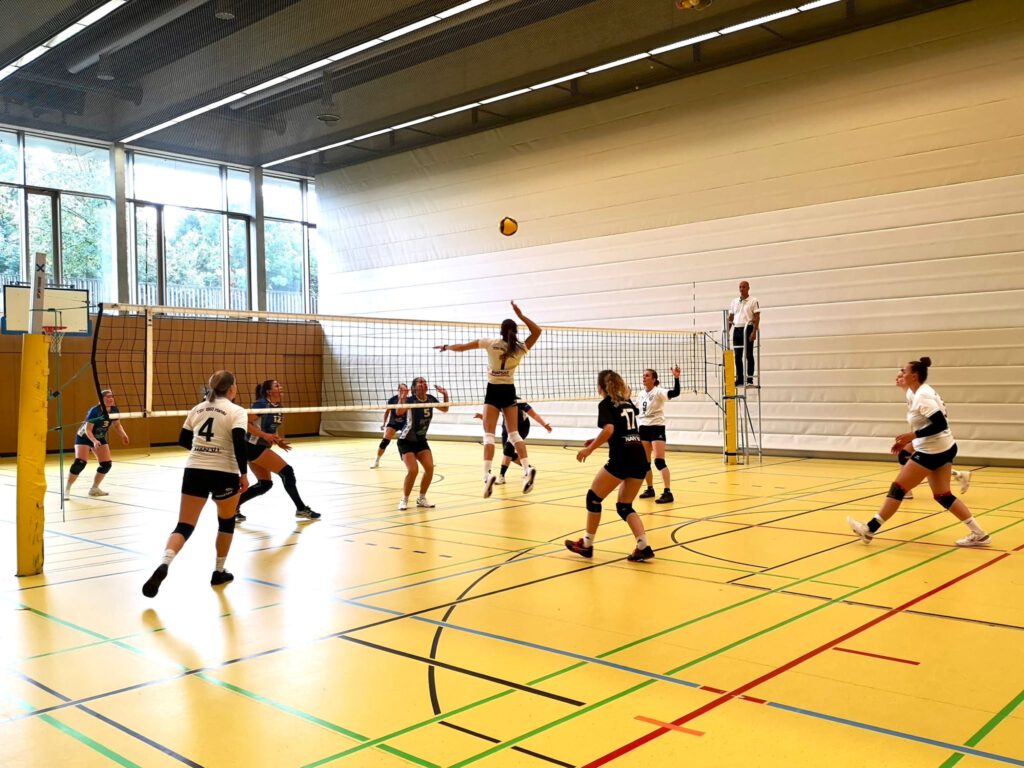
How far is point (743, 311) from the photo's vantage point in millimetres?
14383

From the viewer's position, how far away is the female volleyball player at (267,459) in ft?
28.5

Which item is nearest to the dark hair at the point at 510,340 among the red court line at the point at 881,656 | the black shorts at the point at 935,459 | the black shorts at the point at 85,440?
the black shorts at the point at 935,459

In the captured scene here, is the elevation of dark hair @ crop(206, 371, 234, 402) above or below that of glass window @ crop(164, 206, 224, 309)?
below

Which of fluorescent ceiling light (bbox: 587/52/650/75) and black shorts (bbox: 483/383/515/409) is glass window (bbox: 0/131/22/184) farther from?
black shorts (bbox: 483/383/515/409)

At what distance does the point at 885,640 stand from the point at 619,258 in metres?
13.6

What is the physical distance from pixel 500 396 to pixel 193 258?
46.8 ft

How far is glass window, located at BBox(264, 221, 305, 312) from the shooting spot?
22969 millimetres

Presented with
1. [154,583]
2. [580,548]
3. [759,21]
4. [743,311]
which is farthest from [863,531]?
[759,21]

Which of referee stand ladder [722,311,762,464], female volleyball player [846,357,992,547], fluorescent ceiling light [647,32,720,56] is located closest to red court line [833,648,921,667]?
female volleyball player [846,357,992,547]

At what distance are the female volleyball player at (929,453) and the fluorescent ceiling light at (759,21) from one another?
8400mm

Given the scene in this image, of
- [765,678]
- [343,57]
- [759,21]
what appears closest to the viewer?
[765,678]

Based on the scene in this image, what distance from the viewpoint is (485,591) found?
232 inches

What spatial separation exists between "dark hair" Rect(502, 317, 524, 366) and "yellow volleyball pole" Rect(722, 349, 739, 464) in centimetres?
530

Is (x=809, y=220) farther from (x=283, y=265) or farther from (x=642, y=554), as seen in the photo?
(x=283, y=265)
